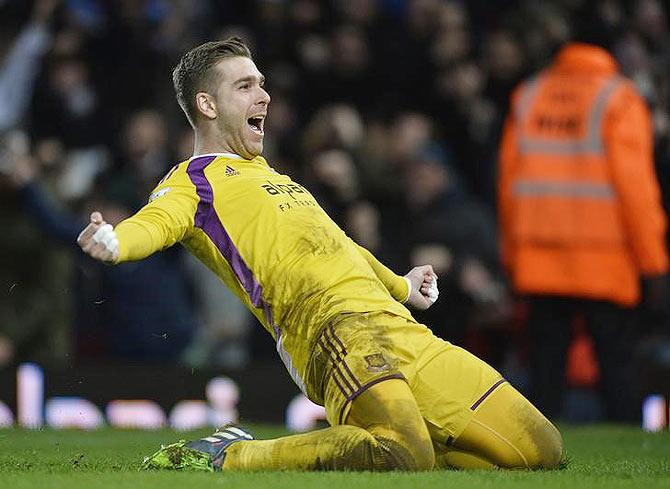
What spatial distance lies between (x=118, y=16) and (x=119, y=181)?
2.39 metres

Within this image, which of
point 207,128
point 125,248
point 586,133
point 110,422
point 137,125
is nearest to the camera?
point 125,248

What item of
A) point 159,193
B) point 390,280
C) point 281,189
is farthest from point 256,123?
point 390,280

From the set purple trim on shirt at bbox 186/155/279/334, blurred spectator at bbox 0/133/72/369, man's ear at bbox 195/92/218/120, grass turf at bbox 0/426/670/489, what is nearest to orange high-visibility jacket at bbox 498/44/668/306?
grass turf at bbox 0/426/670/489

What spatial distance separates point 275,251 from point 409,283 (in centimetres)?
74

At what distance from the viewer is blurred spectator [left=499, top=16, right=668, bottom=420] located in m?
9.91

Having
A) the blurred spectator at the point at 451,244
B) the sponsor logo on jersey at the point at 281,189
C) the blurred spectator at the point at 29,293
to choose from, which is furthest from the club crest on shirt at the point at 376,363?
the blurred spectator at the point at 29,293

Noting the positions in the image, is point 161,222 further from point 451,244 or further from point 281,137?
point 281,137

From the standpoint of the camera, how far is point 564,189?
10.1 m

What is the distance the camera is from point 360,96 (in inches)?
544

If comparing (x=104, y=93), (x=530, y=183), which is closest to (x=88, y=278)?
(x=104, y=93)

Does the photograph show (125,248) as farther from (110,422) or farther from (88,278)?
(88,278)

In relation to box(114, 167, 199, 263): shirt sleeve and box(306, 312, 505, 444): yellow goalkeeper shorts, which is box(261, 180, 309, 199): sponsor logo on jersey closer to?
box(114, 167, 199, 263): shirt sleeve

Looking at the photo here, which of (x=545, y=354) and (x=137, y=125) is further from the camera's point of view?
(x=137, y=125)

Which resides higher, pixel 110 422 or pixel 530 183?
pixel 530 183
